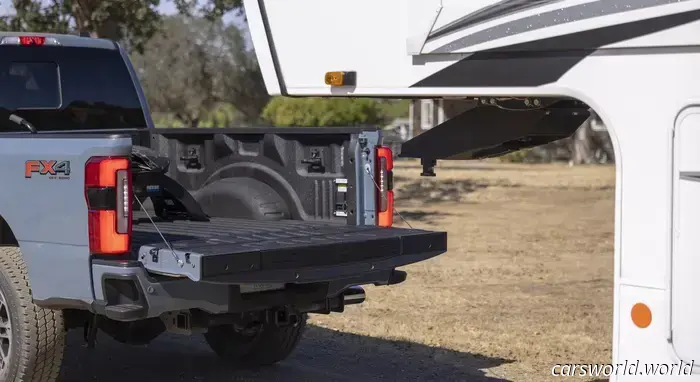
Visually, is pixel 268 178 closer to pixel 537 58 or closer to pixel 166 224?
pixel 166 224

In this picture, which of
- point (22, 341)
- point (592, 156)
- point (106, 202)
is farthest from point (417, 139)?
point (592, 156)

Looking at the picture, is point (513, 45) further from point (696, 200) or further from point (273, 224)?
point (273, 224)

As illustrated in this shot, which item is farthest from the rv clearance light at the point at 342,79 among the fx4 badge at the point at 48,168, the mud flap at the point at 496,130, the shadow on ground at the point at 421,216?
the shadow on ground at the point at 421,216

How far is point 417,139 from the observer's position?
6258 millimetres

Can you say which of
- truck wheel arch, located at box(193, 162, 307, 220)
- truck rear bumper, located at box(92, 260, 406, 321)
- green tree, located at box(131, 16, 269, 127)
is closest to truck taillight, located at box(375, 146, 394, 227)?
truck wheel arch, located at box(193, 162, 307, 220)

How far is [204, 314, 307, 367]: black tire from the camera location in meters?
7.22

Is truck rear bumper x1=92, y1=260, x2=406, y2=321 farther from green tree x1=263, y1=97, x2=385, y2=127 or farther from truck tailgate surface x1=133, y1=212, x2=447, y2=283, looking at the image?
green tree x1=263, y1=97, x2=385, y2=127

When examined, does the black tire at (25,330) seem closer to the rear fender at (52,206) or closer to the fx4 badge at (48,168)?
the rear fender at (52,206)

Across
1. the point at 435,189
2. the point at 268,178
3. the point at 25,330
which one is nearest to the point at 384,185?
the point at 268,178

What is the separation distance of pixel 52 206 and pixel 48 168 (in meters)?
0.20

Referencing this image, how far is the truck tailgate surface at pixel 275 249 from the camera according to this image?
17.0ft

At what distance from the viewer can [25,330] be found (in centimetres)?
563

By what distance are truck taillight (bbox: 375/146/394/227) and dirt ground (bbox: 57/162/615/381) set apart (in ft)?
4.32

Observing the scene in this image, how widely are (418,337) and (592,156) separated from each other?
107 ft
